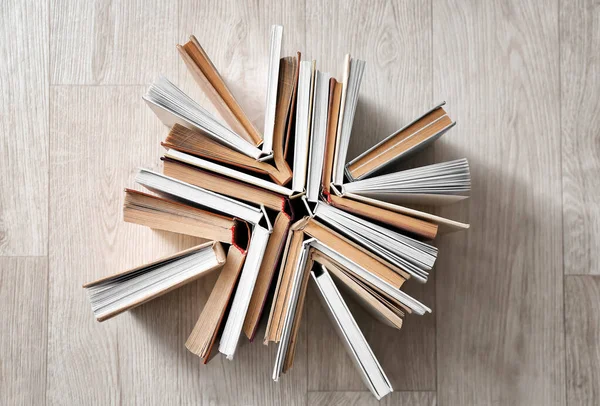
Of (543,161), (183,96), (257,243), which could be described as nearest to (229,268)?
(257,243)

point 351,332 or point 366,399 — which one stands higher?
point 351,332

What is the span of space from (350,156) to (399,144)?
13 cm

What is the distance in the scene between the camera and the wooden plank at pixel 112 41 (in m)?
0.80

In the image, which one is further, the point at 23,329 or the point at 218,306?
the point at 23,329

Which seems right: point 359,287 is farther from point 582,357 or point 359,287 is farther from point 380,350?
point 582,357

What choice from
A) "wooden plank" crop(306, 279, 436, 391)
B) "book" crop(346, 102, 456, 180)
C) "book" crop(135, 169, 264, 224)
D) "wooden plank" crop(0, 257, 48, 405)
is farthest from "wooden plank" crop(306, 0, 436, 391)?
"wooden plank" crop(0, 257, 48, 405)

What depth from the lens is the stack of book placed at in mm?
643

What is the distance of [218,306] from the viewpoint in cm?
67

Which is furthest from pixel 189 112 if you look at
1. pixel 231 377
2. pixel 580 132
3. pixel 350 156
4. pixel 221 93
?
pixel 580 132

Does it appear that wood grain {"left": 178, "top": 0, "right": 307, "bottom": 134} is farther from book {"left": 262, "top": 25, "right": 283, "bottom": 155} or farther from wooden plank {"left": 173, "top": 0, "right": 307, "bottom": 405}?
book {"left": 262, "top": 25, "right": 283, "bottom": 155}

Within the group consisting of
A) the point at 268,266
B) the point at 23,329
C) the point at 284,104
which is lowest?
the point at 23,329

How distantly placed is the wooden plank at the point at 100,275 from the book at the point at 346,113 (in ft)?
0.97

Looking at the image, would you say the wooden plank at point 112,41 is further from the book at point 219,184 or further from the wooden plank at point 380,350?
the wooden plank at point 380,350

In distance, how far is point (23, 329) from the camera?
0.79 metres
